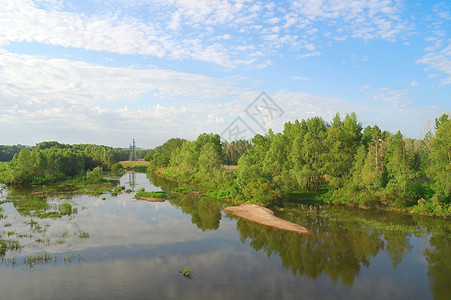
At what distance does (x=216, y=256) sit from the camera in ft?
88.1

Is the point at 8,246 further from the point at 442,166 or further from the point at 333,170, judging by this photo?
the point at 442,166

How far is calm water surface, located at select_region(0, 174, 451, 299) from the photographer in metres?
20.4

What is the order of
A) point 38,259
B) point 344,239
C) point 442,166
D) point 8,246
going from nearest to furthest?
point 38,259 < point 8,246 < point 344,239 < point 442,166

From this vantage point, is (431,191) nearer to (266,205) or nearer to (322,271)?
(266,205)

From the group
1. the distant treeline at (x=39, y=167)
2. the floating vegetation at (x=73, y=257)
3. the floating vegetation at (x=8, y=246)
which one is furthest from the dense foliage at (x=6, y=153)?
the floating vegetation at (x=73, y=257)

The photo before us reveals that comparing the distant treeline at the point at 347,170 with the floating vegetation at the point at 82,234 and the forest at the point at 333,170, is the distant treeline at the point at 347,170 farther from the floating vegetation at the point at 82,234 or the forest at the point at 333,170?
the floating vegetation at the point at 82,234

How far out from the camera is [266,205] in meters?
49.5

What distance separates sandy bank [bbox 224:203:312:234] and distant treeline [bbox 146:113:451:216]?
333 cm

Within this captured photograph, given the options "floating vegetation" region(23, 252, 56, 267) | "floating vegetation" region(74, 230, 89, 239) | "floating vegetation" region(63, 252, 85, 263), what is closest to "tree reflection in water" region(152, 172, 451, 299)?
"floating vegetation" region(74, 230, 89, 239)

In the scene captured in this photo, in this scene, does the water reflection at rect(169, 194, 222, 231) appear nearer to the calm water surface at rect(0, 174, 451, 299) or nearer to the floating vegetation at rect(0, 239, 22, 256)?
the calm water surface at rect(0, 174, 451, 299)

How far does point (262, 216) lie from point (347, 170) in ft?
74.9

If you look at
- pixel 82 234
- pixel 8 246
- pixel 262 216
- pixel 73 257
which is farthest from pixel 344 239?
pixel 8 246

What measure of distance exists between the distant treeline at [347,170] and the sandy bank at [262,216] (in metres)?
3.33

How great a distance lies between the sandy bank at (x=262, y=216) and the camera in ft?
119
